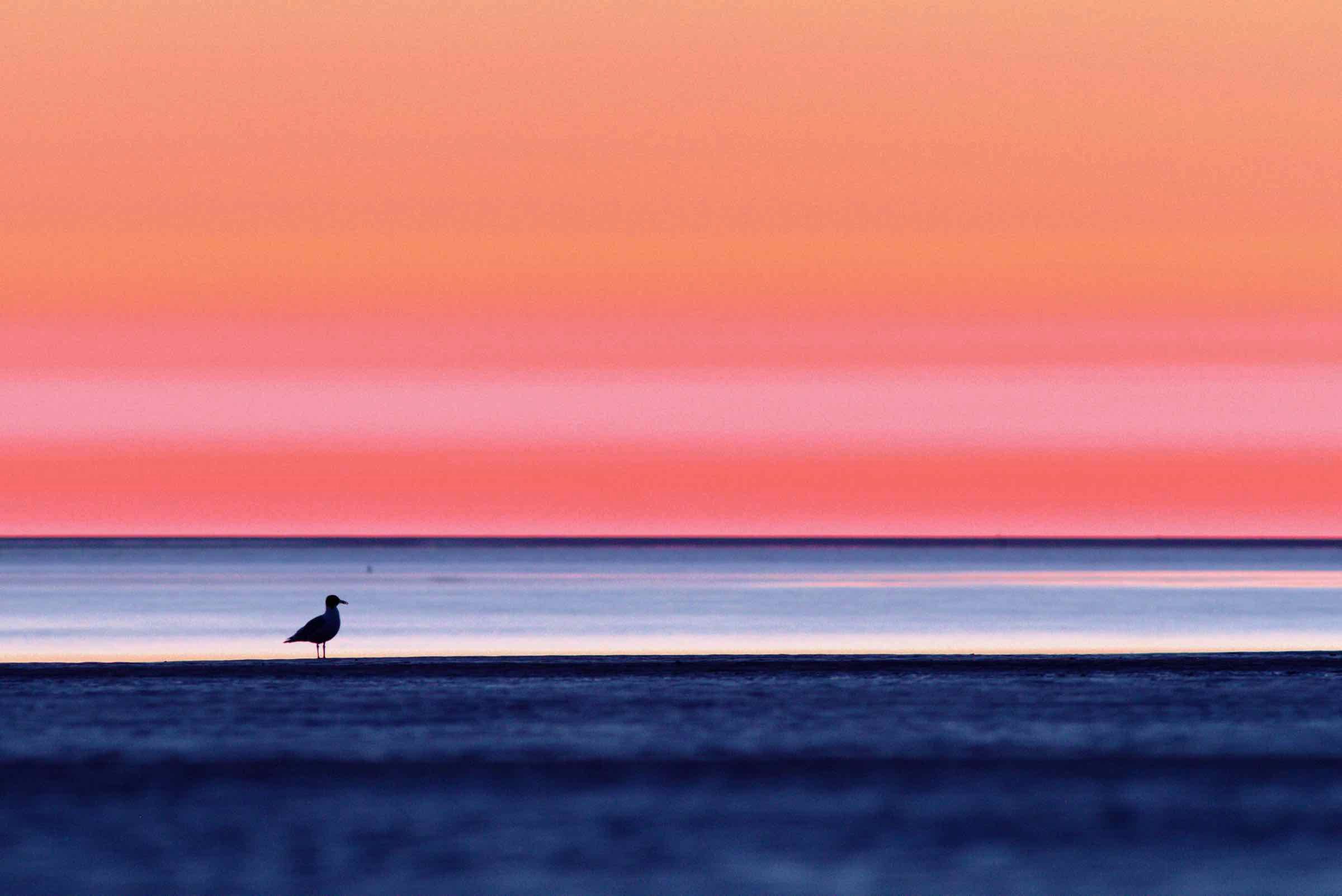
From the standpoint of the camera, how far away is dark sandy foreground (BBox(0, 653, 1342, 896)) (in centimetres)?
1409

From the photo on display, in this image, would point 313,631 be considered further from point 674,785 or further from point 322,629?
point 674,785

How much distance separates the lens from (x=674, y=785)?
1808cm

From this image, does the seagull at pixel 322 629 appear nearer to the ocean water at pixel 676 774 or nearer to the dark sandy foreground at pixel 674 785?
the ocean water at pixel 676 774

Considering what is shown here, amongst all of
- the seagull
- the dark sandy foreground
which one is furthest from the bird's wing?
the dark sandy foreground

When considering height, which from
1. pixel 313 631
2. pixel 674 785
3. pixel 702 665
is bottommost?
pixel 674 785

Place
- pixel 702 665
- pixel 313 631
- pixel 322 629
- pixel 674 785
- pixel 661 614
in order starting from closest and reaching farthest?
pixel 674 785 < pixel 702 665 < pixel 322 629 < pixel 313 631 < pixel 661 614

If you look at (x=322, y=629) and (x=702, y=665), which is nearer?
(x=702, y=665)

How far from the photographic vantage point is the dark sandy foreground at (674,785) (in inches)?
555

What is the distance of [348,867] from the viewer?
14219mm

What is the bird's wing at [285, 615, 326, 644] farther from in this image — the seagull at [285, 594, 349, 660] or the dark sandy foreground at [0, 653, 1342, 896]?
the dark sandy foreground at [0, 653, 1342, 896]

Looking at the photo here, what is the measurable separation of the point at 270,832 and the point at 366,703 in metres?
9.86

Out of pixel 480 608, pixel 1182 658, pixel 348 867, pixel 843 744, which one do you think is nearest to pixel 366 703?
pixel 843 744

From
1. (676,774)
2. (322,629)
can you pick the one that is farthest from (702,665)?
(676,774)

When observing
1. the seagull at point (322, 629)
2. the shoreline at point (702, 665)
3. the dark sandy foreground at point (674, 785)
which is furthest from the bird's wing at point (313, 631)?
the dark sandy foreground at point (674, 785)
